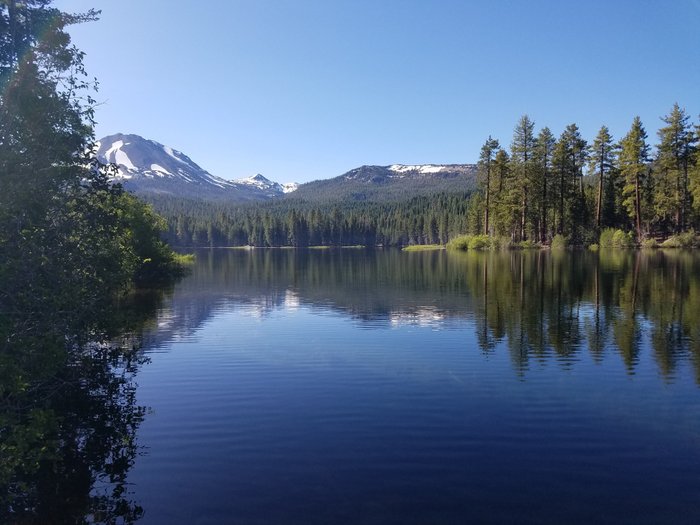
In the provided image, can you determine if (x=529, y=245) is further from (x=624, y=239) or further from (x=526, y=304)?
(x=526, y=304)

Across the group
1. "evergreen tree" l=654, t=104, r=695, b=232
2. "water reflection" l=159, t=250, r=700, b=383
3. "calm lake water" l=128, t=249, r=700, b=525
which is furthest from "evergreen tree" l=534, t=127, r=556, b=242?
"calm lake water" l=128, t=249, r=700, b=525

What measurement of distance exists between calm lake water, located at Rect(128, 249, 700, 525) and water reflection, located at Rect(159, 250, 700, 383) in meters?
0.21

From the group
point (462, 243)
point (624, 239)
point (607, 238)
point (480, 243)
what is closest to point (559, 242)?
point (607, 238)

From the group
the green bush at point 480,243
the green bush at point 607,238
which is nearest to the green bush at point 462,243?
the green bush at point 480,243

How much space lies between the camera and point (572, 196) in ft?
288

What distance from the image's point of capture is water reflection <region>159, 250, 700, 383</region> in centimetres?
2069

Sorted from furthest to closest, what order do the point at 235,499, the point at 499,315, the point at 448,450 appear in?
the point at 499,315, the point at 448,450, the point at 235,499

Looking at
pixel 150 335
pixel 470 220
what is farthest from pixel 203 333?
pixel 470 220

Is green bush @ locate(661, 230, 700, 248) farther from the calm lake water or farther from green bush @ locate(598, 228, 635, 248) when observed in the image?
the calm lake water

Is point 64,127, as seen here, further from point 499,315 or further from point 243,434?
point 499,315

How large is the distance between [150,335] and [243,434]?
1508 centimetres

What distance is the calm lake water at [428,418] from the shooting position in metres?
9.22

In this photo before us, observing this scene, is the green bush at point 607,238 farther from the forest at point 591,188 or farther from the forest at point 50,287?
the forest at point 50,287

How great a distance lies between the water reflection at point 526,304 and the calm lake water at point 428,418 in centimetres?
21
